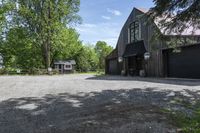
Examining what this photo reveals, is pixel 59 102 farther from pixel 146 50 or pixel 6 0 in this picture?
pixel 6 0

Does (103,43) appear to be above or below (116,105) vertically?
above

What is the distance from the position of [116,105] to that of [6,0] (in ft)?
116

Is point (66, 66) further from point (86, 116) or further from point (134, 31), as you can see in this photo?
point (86, 116)

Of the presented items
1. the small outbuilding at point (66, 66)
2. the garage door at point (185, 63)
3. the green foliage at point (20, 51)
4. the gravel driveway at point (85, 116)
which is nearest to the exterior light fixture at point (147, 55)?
the garage door at point (185, 63)

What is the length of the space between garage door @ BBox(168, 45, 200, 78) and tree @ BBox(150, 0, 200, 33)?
358 inches

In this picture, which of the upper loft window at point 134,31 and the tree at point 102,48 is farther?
the tree at point 102,48

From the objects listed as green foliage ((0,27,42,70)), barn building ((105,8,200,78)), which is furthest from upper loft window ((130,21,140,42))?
green foliage ((0,27,42,70))

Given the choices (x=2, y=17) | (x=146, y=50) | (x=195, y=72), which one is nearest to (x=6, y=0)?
(x=2, y=17)

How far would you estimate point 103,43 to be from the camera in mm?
91250

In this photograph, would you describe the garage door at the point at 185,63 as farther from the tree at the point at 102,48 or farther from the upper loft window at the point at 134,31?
the tree at the point at 102,48

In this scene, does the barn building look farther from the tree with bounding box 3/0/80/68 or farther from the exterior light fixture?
the tree with bounding box 3/0/80/68

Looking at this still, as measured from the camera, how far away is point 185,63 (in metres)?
19.5

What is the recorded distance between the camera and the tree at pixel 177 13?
28.2ft

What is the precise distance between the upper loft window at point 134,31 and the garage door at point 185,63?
5751 mm
